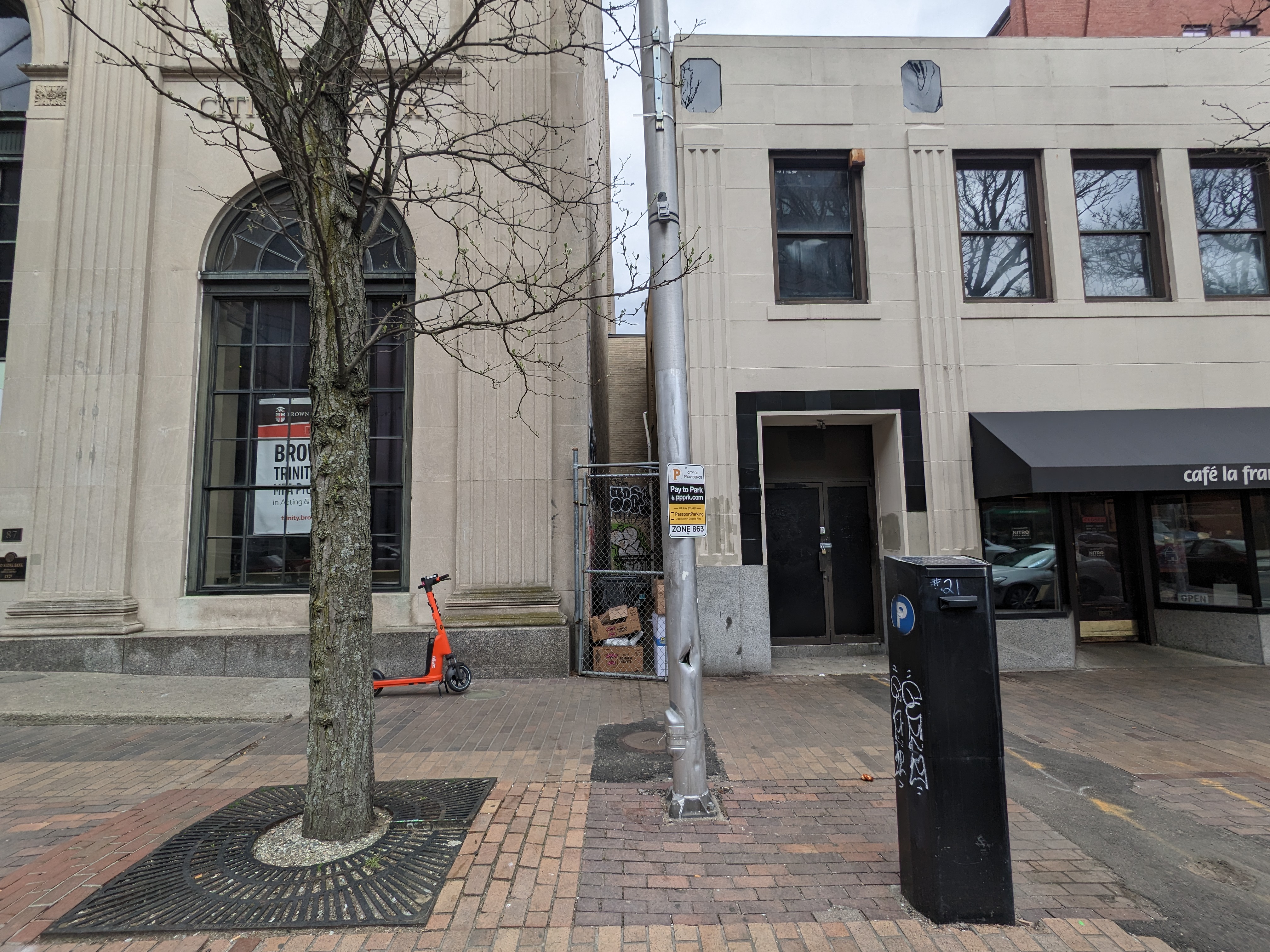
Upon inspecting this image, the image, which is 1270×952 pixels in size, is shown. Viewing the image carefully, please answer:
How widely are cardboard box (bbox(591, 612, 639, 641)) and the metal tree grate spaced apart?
3.99m

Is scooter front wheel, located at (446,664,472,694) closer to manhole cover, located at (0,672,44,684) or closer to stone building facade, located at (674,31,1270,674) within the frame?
stone building facade, located at (674,31,1270,674)

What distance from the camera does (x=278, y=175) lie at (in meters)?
8.77

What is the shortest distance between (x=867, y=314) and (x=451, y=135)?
18.7ft

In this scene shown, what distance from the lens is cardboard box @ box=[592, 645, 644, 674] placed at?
8.00 m

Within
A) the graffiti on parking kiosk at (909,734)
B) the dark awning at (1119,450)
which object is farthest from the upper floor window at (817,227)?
the graffiti on parking kiosk at (909,734)

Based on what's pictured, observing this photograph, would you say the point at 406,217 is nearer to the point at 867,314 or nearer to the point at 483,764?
the point at 867,314

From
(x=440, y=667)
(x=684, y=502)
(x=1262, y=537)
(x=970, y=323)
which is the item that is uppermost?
(x=970, y=323)

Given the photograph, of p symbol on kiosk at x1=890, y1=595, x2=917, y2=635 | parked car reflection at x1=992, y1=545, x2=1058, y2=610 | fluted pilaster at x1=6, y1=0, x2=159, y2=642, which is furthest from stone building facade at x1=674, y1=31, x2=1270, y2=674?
fluted pilaster at x1=6, y1=0, x2=159, y2=642

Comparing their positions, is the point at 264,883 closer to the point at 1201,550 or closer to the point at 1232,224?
the point at 1201,550

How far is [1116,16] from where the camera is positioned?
17.2m

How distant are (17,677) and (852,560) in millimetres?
9965

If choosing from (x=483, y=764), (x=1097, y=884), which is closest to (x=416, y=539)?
(x=483, y=764)

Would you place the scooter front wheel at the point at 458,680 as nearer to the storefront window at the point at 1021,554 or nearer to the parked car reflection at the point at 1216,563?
the storefront window at the point at 1021,554

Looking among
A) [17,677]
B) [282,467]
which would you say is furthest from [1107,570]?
[17,677]
